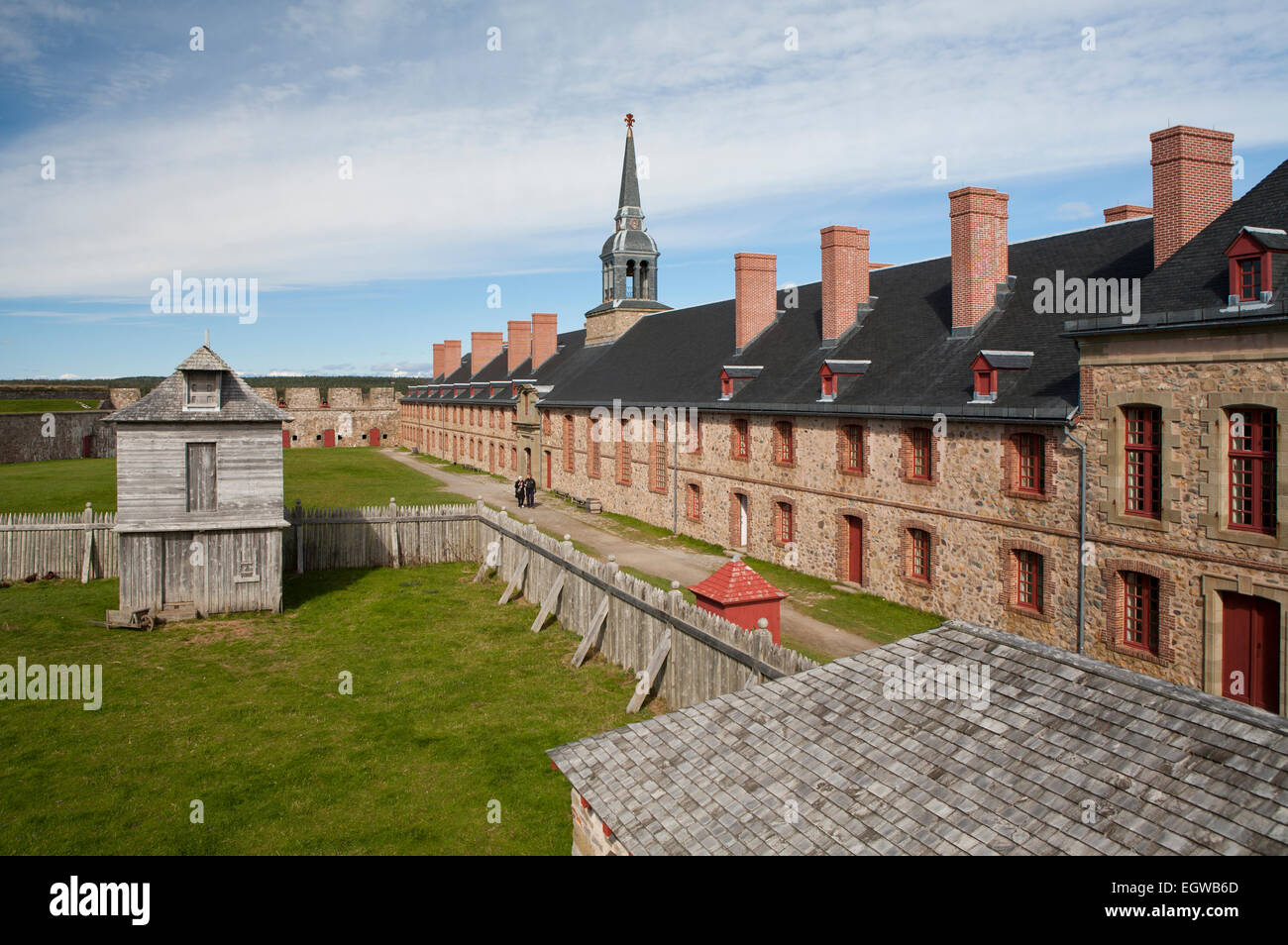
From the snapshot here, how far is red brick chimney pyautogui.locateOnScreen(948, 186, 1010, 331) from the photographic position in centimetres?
2141

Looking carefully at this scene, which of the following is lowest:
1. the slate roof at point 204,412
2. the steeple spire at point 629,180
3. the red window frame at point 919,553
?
the red window frame at point 919,553

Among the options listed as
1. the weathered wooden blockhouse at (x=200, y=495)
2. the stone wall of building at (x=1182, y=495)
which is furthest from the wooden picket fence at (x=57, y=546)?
the stone wall of building at (x=1182, y=495)

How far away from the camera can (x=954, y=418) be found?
19.2m

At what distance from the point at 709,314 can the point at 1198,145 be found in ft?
73.7

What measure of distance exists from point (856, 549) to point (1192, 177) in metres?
11.3

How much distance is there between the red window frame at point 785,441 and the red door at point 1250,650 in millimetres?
12754

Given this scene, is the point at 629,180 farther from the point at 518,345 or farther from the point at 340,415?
the point at 340,415

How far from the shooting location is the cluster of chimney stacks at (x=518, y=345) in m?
54.9

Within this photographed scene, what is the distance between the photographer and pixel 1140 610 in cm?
1553

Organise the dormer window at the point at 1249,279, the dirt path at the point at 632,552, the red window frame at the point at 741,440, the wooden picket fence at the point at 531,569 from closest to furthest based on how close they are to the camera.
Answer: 1. the wooden picket fence at the point at 531,569
2. the dormer window at the point at 1249,279
3. the dirt path at the point at 632,552
4. the red window frame at the point at 741,440

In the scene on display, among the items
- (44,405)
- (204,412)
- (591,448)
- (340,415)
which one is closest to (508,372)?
(591,448)

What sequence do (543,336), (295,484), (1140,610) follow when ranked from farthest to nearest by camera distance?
Result: 1. (543,336)
2. (295,484)
3. (1140,610)

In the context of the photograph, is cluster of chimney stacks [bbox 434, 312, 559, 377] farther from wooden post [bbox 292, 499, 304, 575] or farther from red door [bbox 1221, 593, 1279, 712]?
red door [bbox 1221, 593, 1279, 712]

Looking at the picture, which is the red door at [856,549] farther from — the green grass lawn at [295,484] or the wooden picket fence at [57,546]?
the green grass lawn at [295,484]
